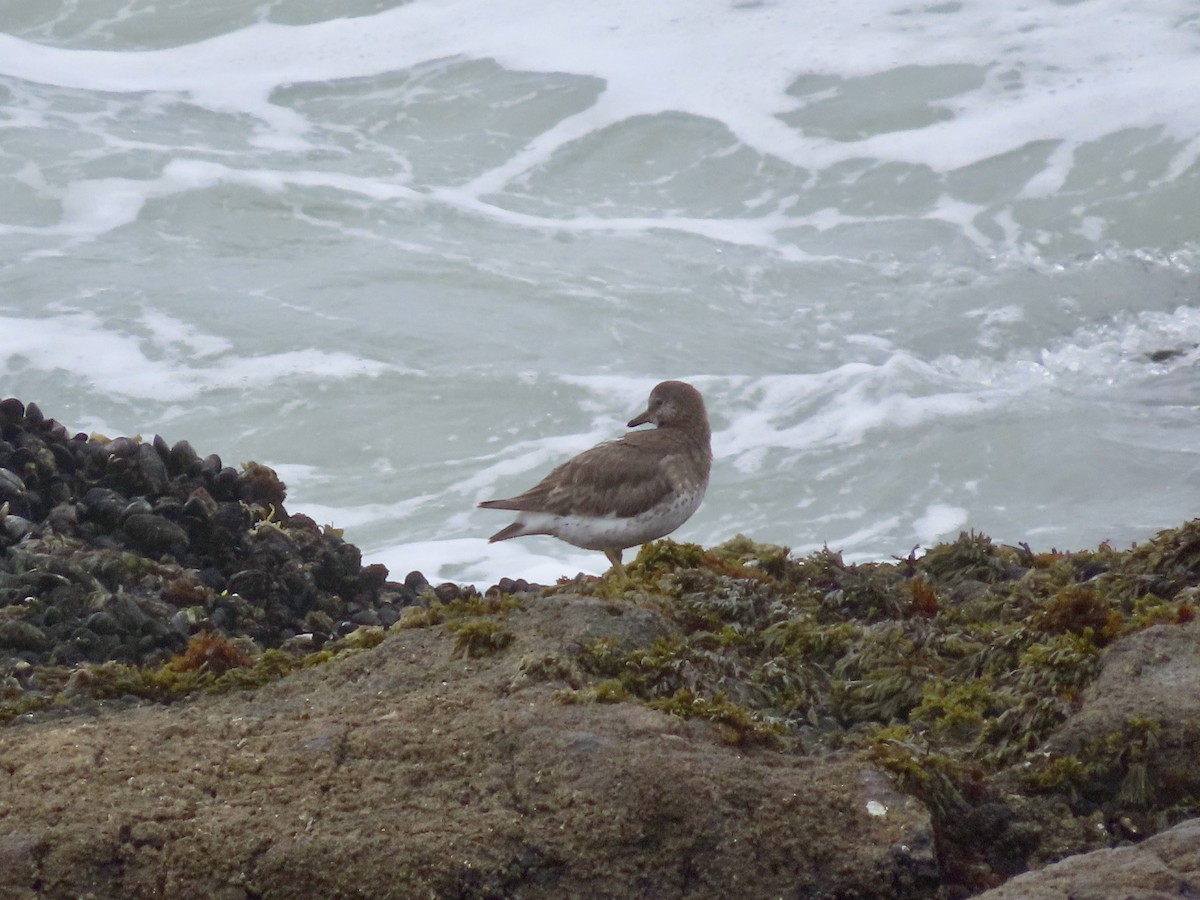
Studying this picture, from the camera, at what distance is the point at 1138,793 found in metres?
3.21

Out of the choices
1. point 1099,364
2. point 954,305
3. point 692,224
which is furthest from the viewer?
point 692,224

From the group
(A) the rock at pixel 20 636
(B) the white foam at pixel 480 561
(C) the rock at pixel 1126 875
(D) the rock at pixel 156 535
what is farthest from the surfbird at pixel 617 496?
(C) the rock at pixel 1126 875

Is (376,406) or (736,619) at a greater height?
(736,619)

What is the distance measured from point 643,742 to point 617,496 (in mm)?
3160

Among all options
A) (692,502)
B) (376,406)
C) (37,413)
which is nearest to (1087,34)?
(376,406)

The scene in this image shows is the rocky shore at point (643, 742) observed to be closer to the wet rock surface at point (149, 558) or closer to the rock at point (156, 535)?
the wet rock surface at point (149, 558)

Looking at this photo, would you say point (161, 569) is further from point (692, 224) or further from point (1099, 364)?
point (692, 224)

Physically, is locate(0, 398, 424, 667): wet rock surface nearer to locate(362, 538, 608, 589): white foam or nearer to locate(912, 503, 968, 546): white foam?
locate(362, 538, 608, 589): white foam

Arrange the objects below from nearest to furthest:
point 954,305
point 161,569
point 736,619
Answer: point 736,619 < point 161,569 < point 954,305

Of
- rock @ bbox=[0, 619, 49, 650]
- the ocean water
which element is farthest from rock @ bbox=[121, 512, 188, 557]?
the ocean water

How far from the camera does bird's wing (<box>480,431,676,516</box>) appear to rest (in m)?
6.39

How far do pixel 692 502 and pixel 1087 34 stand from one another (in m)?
13.9

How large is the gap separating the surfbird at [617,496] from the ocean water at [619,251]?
2732mm

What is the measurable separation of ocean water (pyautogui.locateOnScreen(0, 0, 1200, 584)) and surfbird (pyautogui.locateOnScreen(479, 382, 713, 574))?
8.96 ft
